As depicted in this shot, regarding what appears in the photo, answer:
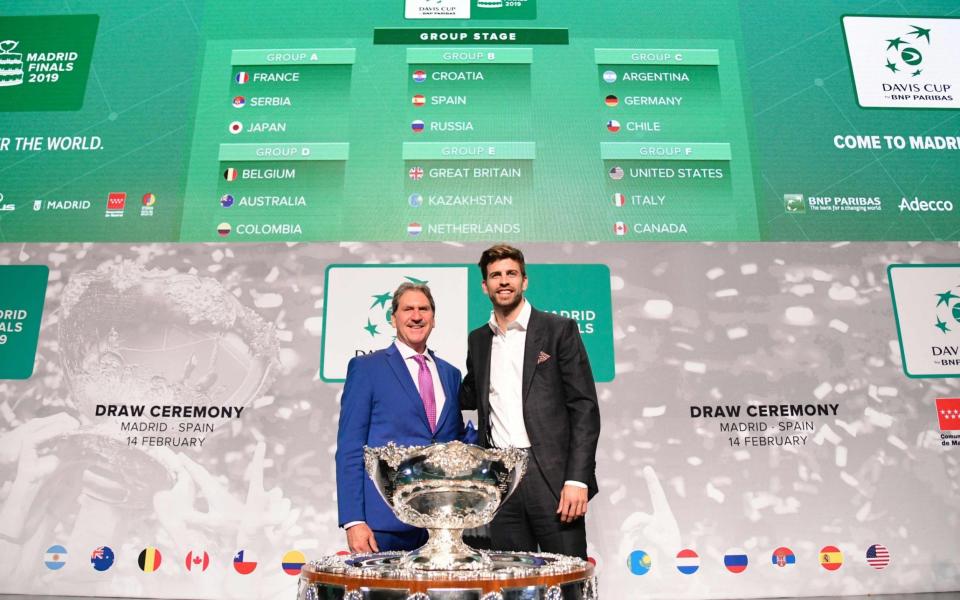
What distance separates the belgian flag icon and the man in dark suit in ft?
5.07

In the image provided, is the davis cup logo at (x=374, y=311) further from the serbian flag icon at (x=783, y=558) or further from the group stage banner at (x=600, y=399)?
the serbian flag icon at (x=783, y=558)

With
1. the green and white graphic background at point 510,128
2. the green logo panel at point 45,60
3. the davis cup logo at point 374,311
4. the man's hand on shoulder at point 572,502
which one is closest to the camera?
the man's hand on shoulder at point 572,502

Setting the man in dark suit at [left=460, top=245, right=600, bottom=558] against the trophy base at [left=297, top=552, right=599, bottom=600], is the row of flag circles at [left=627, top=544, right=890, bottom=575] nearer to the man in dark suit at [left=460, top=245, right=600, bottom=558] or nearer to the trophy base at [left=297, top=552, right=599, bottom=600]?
the man in dark suit at [left=460, top=245, right=600, bottom=558]

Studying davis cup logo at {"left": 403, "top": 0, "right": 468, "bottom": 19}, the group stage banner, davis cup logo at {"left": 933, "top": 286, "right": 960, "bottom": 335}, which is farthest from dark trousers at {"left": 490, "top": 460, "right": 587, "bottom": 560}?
davis cup logo at {"left": 403, "top": 0, "right": 468, "bottom": 19}

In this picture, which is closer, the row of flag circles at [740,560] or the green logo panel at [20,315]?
the row of flag circles at [740,560]

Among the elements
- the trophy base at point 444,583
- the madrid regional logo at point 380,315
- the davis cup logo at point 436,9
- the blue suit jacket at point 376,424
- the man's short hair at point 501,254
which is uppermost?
the davis cup logo at point 436,9

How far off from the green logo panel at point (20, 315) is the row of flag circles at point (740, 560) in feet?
8.46

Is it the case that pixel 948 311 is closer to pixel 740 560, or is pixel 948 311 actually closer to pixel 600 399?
pixel 740 560

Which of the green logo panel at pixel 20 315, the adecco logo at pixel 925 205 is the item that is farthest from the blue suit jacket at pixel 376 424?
the adecco logo at pixel 925 205

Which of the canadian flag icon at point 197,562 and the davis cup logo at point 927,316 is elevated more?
the davis cup logo at point 927,316

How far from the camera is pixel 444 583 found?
872mm

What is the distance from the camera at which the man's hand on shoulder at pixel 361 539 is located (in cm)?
148

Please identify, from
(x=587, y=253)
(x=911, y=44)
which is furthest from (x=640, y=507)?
(x=911, y=44)

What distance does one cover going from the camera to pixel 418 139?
2.95 meters
